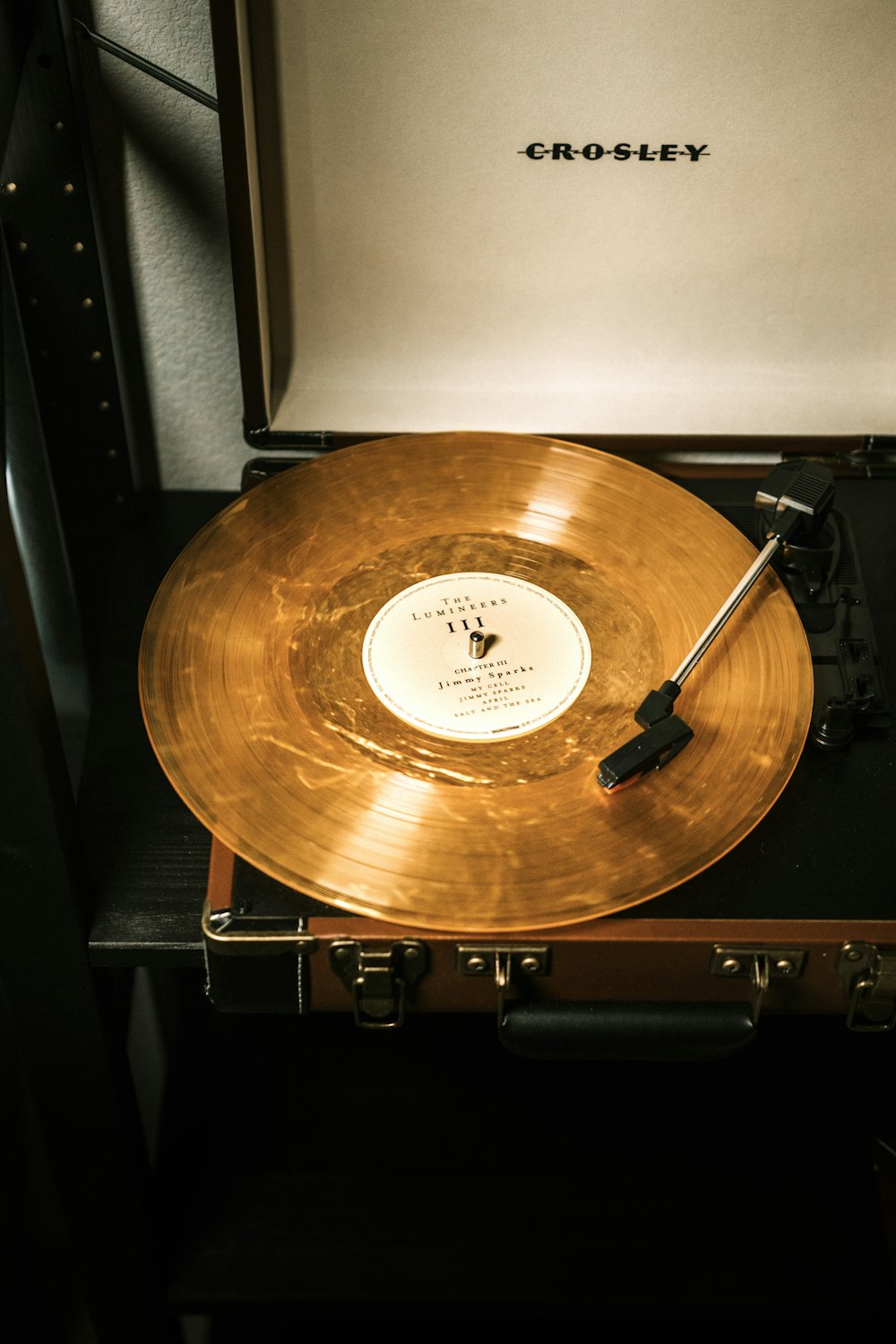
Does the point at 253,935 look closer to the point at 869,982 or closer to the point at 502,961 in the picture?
the point at 502,961

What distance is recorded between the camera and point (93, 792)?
2.80 feet

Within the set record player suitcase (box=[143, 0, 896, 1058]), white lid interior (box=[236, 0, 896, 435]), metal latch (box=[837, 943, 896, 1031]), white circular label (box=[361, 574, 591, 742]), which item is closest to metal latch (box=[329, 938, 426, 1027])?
record player suitcase (box=[143, 0, 896, 1058])

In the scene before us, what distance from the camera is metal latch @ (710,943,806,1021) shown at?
0.74 m

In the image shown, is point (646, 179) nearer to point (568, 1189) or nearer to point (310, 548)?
point (310, 548)

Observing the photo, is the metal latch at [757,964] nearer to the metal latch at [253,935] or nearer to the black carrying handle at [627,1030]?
the black carrying handle at [627,1030]

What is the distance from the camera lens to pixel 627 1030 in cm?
75

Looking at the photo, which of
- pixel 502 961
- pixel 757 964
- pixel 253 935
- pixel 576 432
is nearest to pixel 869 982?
pixel 757 964

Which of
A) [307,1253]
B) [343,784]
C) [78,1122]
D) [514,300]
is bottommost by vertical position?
[307,1253]

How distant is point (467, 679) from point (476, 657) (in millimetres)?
19

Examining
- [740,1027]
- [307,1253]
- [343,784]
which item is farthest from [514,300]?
[307,1253]

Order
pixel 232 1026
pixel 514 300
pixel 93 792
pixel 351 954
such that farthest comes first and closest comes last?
pixel 232 1026, pixel 514 300, pixel 93 792, pixel 351 954

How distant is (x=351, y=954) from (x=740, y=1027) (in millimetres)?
236

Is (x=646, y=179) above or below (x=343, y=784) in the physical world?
above

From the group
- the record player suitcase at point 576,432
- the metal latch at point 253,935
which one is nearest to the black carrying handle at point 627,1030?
the record player suitcase at point 576,432
